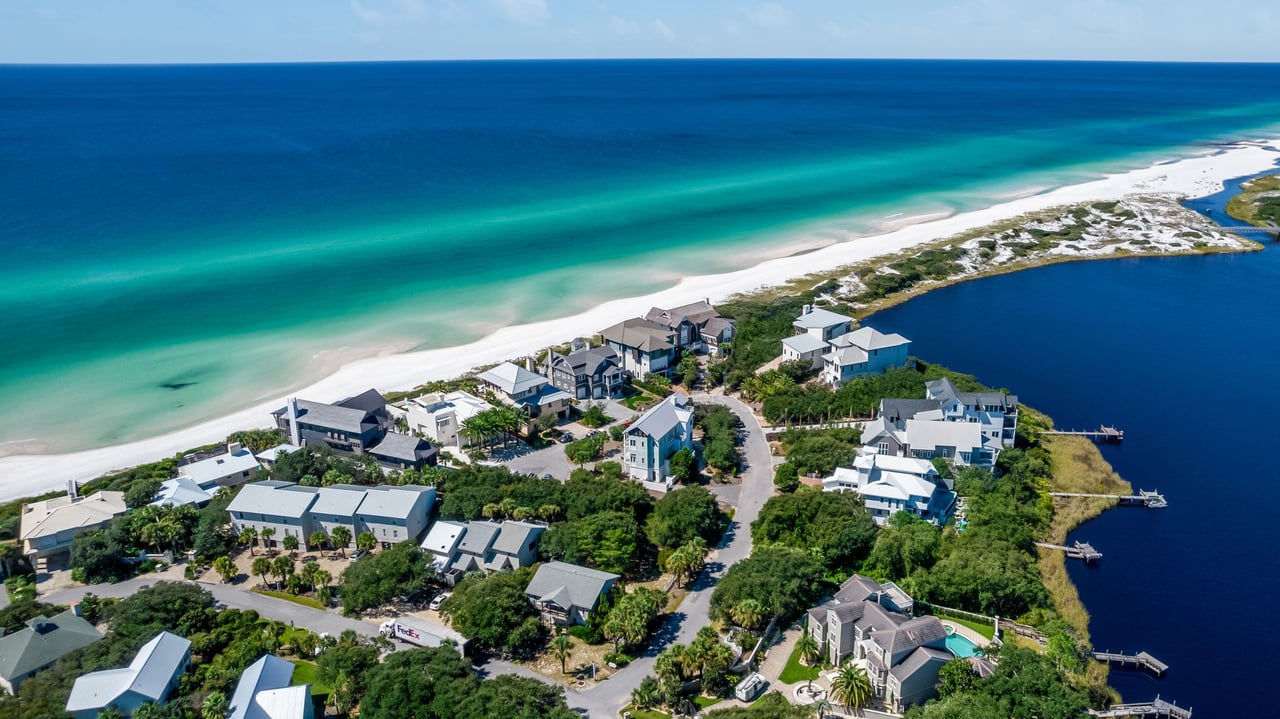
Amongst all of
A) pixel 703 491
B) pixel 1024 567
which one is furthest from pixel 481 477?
pixel 1024 567

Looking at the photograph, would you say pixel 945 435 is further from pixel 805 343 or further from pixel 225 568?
pixel 225 568

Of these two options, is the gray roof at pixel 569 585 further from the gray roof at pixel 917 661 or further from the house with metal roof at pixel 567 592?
the gray roof at pixel 917 661

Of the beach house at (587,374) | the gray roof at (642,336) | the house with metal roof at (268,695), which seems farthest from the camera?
the gray roof at (642,336)

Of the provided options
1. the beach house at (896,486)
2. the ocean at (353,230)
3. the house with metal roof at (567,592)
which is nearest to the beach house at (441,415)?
the ocean at (353,230)

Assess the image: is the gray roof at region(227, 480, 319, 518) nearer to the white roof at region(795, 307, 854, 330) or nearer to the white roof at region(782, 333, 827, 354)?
the white roof at region(782, 333, 827, 354)

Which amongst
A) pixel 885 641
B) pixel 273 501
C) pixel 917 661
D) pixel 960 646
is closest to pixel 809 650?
pixel 885 641

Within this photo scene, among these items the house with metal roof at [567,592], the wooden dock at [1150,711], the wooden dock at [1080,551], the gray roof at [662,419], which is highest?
the gray roof at [662,419]

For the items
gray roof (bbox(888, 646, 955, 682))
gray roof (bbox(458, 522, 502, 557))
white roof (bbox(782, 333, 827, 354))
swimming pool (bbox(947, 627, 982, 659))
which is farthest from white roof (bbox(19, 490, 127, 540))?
white roof (bbox(782, 333, 827, 354))
